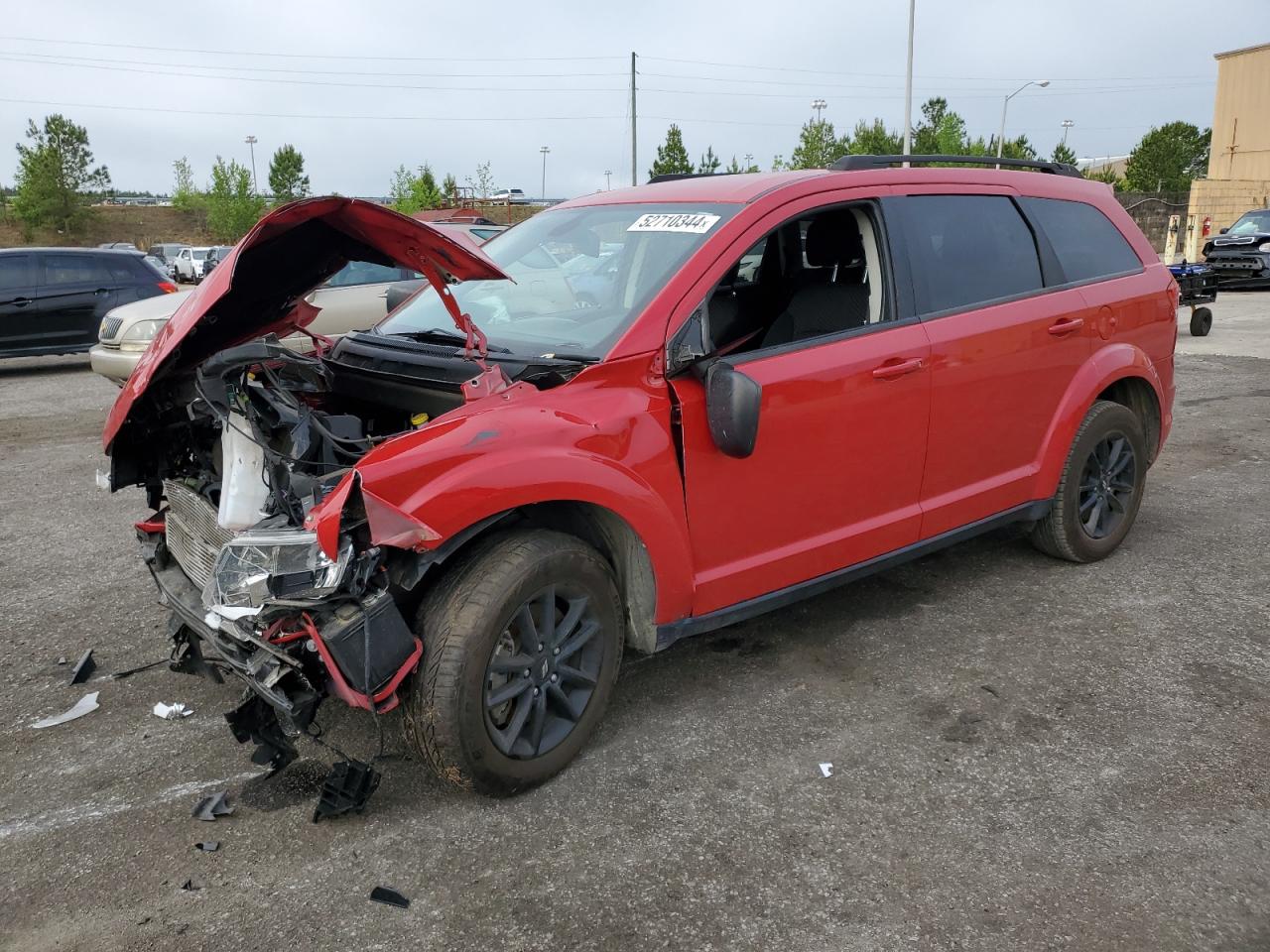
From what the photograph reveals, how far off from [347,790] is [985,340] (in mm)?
2990

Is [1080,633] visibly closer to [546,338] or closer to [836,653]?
[836,653]

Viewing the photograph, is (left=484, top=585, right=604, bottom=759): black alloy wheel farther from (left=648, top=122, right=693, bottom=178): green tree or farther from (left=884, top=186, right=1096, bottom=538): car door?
(left=648, top=122, right=693, bottom=178): green tree

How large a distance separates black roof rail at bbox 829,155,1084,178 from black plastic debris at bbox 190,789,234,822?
3183 millimetres

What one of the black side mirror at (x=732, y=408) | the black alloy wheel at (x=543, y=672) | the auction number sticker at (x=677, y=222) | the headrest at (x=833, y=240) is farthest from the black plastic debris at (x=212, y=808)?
the headrest at (x=833, y=240)

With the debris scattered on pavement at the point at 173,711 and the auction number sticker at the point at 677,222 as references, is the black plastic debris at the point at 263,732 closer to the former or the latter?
the debris scattered on pavement at the point at 173,711

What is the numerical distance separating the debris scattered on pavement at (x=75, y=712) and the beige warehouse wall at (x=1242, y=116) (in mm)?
48847

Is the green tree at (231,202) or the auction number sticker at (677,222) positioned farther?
the green tree at (231,202)

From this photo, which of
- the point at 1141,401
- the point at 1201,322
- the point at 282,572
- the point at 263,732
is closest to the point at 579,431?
the point at 282,572

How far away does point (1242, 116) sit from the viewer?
4275 cm

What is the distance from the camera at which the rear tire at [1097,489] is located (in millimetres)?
4676

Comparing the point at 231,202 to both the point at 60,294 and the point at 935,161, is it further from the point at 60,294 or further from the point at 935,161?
the point at 935,161

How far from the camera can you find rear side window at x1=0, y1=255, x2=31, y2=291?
12219mm

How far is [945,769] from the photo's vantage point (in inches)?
126

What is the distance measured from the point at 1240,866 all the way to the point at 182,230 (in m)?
77.3
